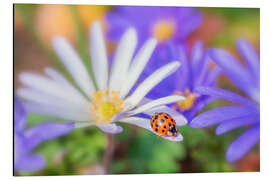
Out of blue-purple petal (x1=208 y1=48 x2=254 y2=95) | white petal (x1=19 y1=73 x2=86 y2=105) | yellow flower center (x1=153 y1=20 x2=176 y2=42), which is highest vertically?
yellow flower center (x1=153 y1=20 x2=176 y2=42)

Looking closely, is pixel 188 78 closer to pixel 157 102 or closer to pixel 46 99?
pixel 157 102

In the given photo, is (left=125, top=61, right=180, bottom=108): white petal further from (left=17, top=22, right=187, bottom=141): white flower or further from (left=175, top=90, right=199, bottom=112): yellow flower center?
(left=175, top=90, right=199, bottom=112): yellow flower center

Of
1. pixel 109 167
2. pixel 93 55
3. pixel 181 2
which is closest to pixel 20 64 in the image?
pixel 93 55

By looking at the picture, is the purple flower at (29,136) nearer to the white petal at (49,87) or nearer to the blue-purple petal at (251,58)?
the white petal at (49,87)

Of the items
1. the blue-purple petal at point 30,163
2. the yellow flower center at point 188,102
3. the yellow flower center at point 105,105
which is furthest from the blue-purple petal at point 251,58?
the blue-purple petal at point 30,163

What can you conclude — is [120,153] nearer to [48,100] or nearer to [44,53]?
[48,100]

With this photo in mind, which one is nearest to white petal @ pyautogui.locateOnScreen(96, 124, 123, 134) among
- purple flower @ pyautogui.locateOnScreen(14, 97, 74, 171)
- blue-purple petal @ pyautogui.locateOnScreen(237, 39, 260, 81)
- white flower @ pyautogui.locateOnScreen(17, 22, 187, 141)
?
white flower @ pyautogui.locateOnScreen(17, 22, 187, 141)

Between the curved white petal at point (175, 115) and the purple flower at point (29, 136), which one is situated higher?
the curved white petal at point (175, 115)

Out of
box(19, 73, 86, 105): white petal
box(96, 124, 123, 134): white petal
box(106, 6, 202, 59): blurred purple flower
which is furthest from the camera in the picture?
box(106, 6, 202, 59): blurred purple flower
